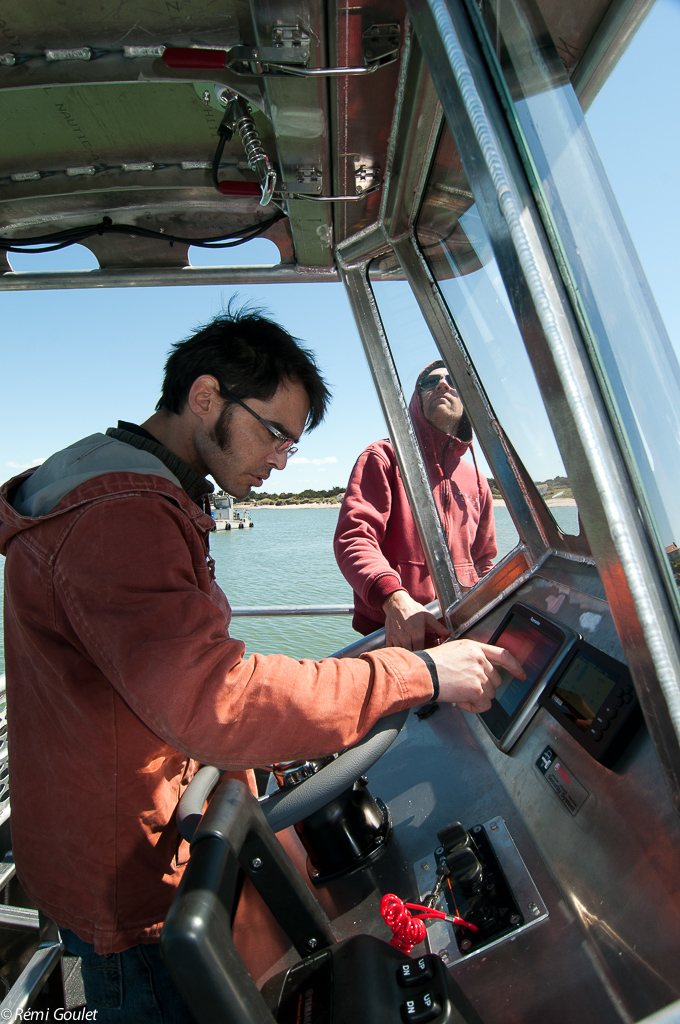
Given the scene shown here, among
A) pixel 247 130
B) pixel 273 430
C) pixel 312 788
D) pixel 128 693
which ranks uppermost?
pixel 247 130

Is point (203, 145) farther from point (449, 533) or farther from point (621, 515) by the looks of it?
point (621, 515)

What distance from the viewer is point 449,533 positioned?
1797 millimetres

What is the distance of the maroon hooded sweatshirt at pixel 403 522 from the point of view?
1729mm

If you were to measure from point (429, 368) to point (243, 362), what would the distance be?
0.60 m

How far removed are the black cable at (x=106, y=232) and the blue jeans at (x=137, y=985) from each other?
1698 mm

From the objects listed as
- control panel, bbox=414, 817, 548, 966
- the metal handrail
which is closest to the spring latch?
control panel, bbox=414, 817, 548, 966

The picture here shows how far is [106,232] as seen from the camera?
1.69m

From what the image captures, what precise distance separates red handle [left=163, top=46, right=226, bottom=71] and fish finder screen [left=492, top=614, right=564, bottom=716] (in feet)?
4.08

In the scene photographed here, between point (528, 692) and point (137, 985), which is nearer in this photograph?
Answer: point (137, 985)

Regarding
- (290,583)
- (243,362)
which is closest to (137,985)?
(243,362)

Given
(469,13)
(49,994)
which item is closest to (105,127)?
(469,13)

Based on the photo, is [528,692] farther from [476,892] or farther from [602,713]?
[476,892]

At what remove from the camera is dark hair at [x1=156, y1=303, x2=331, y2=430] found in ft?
4.32

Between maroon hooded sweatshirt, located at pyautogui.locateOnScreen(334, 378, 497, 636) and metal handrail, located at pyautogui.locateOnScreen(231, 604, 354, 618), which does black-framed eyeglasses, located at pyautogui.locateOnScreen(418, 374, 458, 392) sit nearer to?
maroon hooded sweatshirt, located at pyautogui.locateOnScreen(334, 378, 497, 636)
